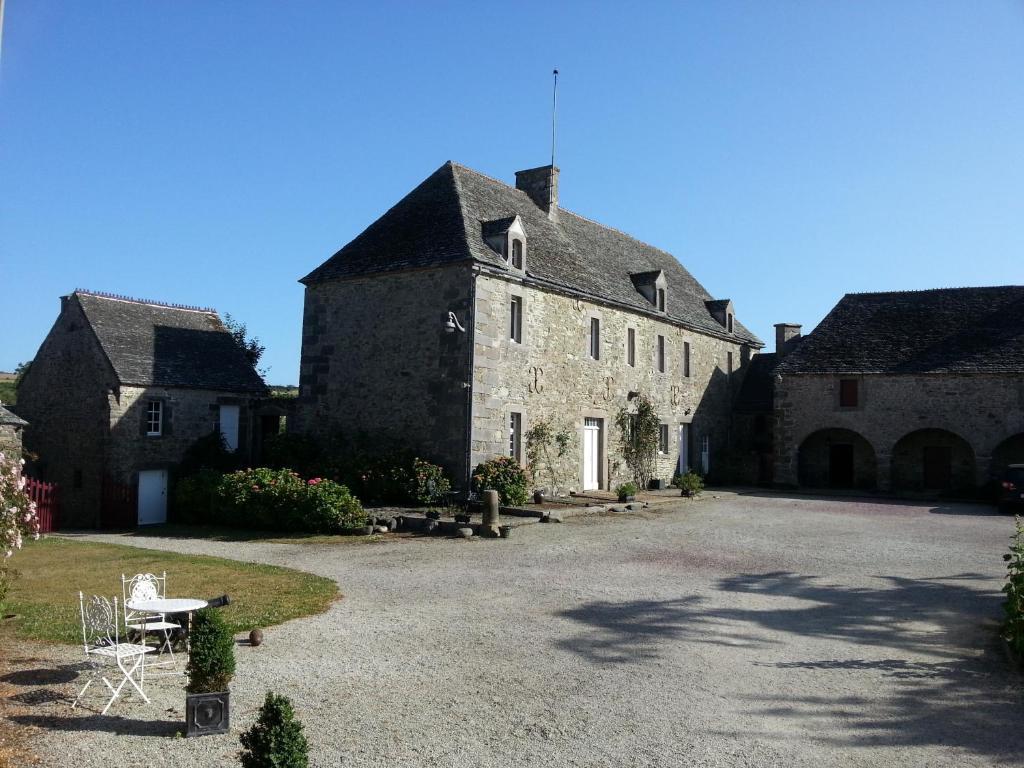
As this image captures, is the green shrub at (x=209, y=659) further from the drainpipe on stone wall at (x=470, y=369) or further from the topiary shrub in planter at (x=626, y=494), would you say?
the topiary shrub in planter at (x=626, y=494)

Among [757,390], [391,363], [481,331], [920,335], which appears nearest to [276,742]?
[481,331]

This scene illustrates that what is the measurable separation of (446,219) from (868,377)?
53.9 feet

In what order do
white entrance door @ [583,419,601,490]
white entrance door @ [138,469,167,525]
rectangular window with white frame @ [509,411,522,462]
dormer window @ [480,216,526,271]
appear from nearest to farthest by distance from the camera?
rectangular window with white frame @ [509,411,522,462] < dormer window @ [480,216,526,271] < white entrance door @ [138,469,167,525] < white entrance door @ [583,419,601,490]

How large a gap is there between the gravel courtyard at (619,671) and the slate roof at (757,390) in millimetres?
19520

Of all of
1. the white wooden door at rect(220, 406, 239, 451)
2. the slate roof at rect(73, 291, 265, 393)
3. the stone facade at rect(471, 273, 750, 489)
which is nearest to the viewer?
the stone facade at rect(471, 273, 750, 489)

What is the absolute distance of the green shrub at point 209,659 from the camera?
6.09 metres

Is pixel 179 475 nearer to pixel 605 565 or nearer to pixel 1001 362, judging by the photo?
pixel 605 565

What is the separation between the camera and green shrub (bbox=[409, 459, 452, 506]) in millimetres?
18891

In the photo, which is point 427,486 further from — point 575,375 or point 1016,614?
point 1016,614

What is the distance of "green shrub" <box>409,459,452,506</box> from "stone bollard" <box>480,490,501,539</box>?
2.99m

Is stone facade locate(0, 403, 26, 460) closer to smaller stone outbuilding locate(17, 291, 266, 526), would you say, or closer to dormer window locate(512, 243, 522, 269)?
smaller stone outbuilding locate(17, 291, 266, 526)

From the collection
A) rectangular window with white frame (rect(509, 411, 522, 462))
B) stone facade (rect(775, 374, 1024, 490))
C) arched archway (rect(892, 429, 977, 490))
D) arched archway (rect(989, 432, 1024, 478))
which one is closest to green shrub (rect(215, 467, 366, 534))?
rectangular window with white frame (rect(509, 411, 522, 462))

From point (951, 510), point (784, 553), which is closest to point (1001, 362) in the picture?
point (951, 510)

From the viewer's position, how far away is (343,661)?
7.70m
